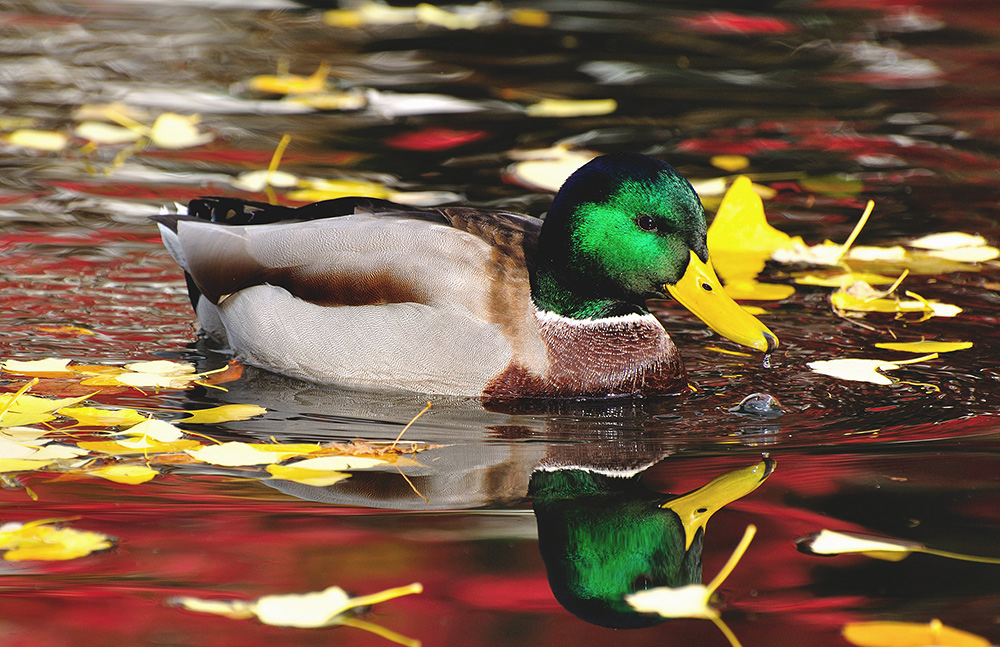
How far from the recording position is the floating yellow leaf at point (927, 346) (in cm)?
573

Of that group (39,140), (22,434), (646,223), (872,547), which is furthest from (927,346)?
(39,140)

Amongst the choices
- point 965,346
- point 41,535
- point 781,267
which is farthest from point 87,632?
point 781,267

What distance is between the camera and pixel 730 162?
8.48 meters

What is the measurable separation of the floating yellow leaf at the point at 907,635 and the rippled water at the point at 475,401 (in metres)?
0.04

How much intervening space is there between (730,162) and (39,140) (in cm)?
415

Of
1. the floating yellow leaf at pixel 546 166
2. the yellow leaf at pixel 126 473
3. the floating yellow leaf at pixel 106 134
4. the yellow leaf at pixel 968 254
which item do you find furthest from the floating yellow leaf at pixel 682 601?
the floating yellow leaf at pixel 106 134

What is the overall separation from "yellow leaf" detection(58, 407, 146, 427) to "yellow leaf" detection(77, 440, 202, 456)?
19 cm

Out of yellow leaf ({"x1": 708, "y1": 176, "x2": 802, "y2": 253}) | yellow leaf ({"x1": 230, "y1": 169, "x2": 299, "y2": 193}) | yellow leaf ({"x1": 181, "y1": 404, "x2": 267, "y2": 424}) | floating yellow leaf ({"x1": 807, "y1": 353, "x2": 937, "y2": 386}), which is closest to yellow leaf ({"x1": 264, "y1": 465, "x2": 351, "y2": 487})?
yellow leaf ({"x1": 181, "y1": 404, "x2": 267, "y2": 424})

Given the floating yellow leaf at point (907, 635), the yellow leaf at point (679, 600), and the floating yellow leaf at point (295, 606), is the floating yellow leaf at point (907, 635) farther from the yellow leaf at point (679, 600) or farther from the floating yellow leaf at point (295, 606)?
the floating yellow leaf at point (295, 606)

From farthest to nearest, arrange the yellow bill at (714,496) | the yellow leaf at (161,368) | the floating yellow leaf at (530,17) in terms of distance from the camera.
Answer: the floating yellow leaf at (530,17) → the yellow leaf at (161,368) → the yellow bill at (714,496)

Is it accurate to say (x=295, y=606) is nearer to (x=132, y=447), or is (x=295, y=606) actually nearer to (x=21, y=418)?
(x=132, y=447)

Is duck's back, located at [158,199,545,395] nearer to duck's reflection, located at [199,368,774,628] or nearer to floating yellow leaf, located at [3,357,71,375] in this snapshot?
duck's reflection, located at [199,368,774,628]

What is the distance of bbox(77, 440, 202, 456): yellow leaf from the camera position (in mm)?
4543

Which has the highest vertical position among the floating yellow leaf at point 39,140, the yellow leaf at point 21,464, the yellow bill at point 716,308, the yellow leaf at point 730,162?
the yellow bill at point 716,308
